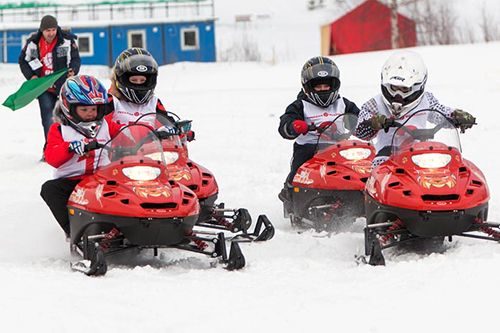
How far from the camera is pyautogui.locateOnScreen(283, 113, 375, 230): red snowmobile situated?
356 inches

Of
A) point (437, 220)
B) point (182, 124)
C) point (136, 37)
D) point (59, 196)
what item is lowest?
point (437, 220)

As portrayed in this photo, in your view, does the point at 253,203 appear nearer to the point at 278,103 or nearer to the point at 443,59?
the point at 278,103

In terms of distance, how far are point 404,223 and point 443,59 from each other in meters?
21.2

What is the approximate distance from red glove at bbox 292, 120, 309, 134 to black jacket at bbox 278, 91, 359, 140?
0.49 ft

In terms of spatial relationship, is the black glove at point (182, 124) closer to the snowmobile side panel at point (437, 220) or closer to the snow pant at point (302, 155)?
the snow pant at point (302, 155)

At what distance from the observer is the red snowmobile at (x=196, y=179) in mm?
8562

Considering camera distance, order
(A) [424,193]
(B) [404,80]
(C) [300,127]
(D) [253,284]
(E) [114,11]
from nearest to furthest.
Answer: (D) [253,284]
(A) [424,193]
(B) [404,80]
(C) [300,127]
(E) [114,11]

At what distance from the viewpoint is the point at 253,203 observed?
1088cm

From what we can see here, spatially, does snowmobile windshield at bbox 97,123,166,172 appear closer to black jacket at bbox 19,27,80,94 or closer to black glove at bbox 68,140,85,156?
black glove at bbox 68,140,85,156

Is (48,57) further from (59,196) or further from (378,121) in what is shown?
(378,121)

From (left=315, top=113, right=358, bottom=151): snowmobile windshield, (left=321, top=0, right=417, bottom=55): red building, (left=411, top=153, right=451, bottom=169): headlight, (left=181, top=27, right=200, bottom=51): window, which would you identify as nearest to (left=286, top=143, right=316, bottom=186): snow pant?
(left=315, top=113, right=358, bottom=151): snowmobile windshield

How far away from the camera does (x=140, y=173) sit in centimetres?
743

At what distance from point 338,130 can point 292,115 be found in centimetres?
61

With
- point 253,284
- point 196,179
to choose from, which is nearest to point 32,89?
point 196,179
